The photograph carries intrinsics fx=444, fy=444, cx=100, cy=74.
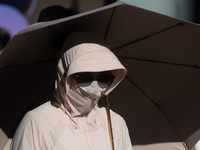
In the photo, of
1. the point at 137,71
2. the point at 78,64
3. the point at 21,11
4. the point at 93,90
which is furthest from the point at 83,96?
the point at 21,11

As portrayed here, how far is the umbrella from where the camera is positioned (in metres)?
2.87

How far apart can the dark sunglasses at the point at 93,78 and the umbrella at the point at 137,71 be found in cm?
34

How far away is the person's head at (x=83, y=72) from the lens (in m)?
2.75

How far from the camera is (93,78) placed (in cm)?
284

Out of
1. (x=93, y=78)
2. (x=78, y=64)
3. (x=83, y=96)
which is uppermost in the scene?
(x=78, y=64)

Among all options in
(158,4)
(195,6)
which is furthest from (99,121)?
(195,6)

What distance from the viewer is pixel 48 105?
291 cm

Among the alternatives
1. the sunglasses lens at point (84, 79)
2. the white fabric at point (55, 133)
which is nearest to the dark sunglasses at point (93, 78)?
the sunglasses lens at point (84, 79)

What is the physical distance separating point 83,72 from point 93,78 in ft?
0.27

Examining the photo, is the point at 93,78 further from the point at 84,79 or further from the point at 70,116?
the point at 70,116

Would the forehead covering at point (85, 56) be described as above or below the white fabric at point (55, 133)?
above

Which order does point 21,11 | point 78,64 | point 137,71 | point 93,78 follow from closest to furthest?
point 78,64 < point 93,78 < point 137,71 < point 21,11

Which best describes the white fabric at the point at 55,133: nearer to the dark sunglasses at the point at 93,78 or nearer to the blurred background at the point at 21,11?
the dark sunglasses at the point at 93,78

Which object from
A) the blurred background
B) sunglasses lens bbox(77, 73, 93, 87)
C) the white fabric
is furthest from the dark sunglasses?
the blurred background
